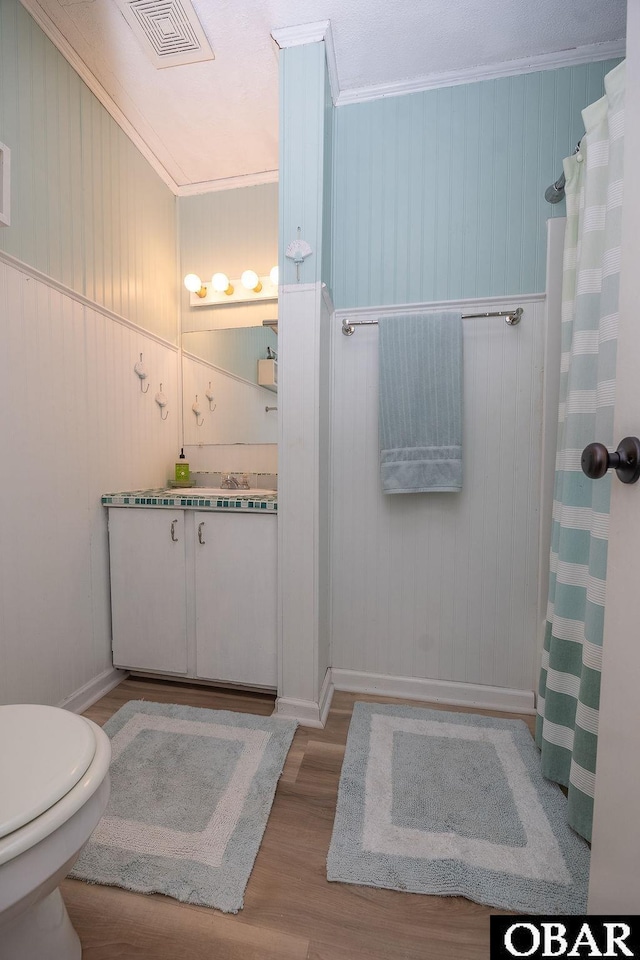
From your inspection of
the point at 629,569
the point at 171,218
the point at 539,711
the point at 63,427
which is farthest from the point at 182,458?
the point at 629,569

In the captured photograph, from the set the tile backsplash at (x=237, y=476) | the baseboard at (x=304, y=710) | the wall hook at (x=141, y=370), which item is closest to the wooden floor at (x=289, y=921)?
the baseboard at (x=304, y=710)

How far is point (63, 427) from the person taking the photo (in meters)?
1.60

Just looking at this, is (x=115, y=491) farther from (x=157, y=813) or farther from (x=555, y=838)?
(x=555, y=838)

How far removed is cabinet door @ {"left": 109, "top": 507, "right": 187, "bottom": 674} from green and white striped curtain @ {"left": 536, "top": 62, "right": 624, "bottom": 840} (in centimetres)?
142

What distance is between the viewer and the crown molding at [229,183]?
2.20 m

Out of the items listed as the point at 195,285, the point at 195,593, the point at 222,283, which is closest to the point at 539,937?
the point at 195,593

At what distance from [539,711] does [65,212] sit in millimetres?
2503

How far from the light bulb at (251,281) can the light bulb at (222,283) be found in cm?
9

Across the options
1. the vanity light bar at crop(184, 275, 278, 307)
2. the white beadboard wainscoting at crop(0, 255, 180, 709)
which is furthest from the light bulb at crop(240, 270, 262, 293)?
the white beadboard wainscoting at crop(0, 255, 180, 709)

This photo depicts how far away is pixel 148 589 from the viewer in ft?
5.95

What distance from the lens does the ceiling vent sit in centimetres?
143

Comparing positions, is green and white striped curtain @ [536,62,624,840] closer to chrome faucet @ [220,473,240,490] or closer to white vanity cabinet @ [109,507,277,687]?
white vanity cabinet @ [109,507,277,687]

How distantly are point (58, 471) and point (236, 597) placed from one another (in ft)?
2.78

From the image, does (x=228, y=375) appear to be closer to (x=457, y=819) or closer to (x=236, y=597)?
(x=236, y=597)
